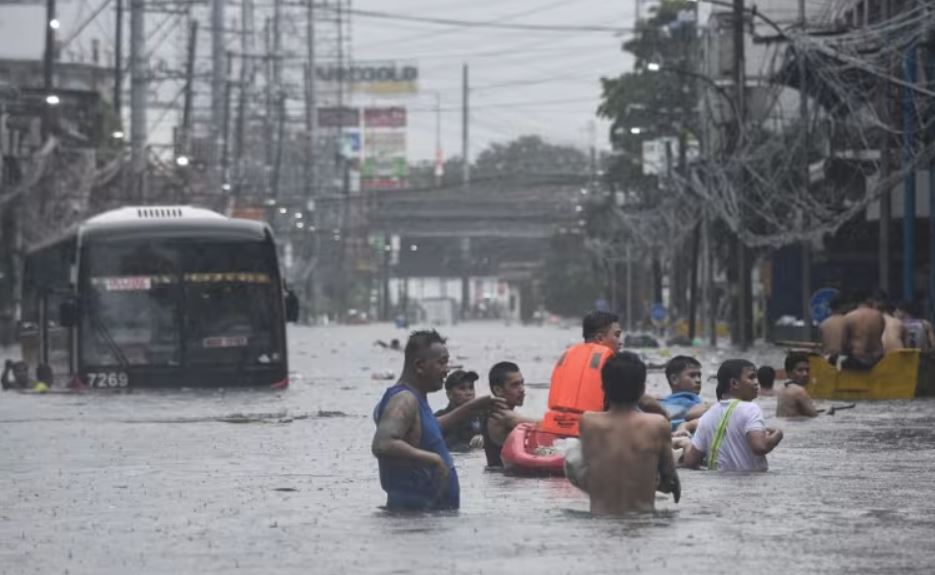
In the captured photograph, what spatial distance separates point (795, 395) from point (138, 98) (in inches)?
2820


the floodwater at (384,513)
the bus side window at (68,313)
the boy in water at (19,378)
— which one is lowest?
the boy in water at (19,378)

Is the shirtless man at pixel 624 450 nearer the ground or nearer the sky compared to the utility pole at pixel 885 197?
nearer the ground

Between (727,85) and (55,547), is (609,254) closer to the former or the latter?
(727,85)

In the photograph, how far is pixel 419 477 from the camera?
1541 centimetres

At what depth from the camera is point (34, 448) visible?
83.0 ft

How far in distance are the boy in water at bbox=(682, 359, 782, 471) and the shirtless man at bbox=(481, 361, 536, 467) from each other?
138cm

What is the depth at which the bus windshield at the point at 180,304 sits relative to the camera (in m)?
39.9

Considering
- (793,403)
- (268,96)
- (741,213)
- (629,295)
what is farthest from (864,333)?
(268,96)

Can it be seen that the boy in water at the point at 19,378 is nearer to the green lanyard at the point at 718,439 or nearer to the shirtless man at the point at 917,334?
the shirtless man at the point at 917,334

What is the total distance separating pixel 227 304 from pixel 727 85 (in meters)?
58.8

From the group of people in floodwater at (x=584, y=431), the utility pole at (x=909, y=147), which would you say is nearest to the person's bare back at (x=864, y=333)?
the utility pole at (x=909, y=147)

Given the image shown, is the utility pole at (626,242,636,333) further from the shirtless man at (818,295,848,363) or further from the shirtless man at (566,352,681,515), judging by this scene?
the shirtless man at (566,352,681,515)

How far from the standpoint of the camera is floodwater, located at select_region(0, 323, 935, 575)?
1315 centimetres

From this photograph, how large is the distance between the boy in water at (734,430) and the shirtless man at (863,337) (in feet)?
48.6
